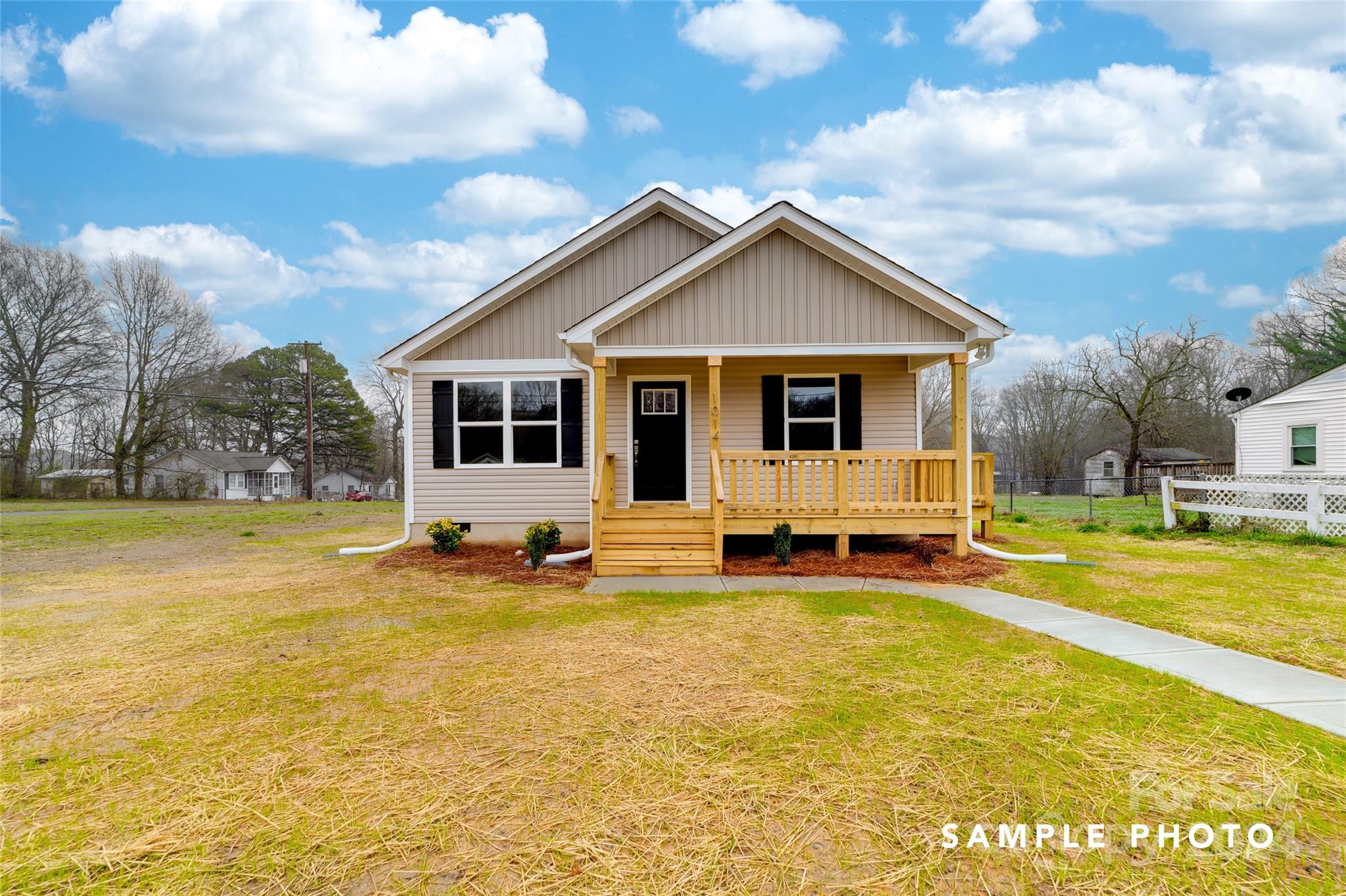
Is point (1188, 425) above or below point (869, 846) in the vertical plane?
above

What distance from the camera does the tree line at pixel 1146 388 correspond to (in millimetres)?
26125

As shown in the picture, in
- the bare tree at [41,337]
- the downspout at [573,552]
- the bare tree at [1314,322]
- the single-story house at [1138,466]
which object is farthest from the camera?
the bare tree at [41,337]

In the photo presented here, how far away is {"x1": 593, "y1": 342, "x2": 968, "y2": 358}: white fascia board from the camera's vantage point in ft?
28.1

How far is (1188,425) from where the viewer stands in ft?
98.4

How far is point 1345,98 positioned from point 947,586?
7698 mm

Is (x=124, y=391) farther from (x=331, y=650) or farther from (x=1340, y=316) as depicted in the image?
(x=1340, y=316)

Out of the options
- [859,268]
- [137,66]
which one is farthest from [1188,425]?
[137,66]

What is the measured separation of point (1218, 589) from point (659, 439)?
25.2ft

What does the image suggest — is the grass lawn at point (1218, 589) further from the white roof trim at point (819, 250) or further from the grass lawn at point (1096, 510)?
the grass lawn at point (1096, 510)

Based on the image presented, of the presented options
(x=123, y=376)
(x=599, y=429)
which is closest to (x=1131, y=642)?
(x=599, y=429)

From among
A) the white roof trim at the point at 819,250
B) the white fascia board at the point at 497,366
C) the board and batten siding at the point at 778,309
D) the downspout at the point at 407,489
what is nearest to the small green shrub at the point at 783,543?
the board and batten siding at the point at 778,309

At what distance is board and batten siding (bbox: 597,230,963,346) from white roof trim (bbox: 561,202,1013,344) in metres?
0.10

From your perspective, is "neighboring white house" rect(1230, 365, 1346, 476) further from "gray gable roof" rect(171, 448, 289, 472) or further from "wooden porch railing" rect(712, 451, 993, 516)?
"gray gable roof" rect(171, 448, 289, 472)

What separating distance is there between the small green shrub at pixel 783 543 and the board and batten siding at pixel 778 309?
2.62 metres
